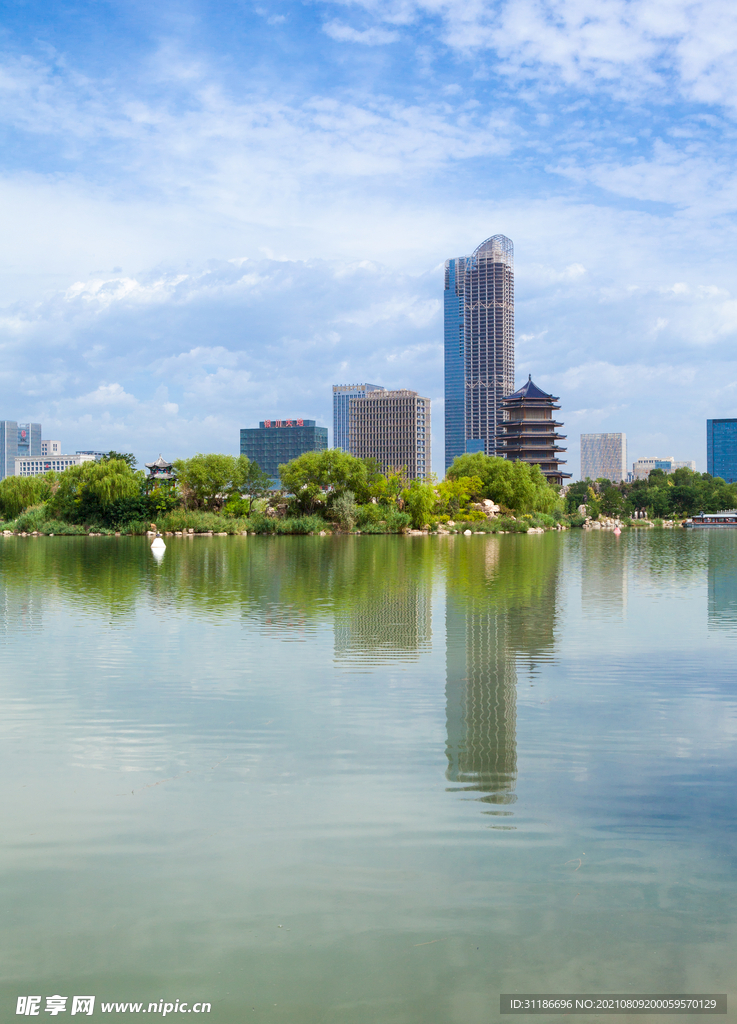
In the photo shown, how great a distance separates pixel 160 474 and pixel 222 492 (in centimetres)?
398

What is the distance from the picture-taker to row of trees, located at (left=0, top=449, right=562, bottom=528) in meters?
46.7

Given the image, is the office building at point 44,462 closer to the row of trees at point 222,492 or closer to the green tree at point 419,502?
the row of trees at point 222,492

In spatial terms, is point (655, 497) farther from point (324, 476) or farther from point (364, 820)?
point (364, 820)

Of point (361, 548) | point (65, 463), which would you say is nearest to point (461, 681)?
point (361, 548)

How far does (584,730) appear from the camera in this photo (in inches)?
245

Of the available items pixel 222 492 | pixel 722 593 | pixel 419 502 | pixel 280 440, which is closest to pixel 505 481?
pixel 419 502

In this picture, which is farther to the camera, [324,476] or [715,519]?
[715,519]

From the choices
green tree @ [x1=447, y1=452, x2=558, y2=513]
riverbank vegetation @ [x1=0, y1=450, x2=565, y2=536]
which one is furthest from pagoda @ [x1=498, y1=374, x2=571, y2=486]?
riverbank vegetation @ [x1=0, y1=450, x2=565, y2=536]

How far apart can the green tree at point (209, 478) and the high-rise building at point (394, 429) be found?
3364 inches

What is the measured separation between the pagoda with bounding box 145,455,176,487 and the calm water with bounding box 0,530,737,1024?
131 ft

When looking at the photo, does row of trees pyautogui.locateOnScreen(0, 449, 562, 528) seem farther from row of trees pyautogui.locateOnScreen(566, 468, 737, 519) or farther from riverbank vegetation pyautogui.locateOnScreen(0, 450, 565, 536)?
row of trees pyautogui.locateOnScreen(566, 468, 737, 519)

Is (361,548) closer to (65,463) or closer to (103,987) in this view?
(103,987)

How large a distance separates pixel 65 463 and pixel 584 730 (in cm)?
18620
